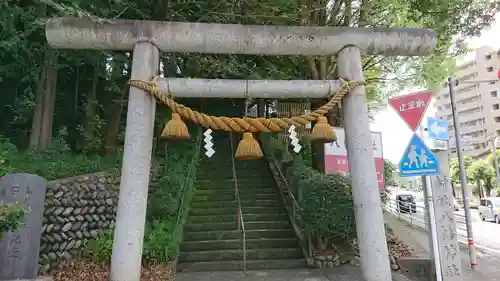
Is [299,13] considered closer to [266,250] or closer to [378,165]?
[378,165]

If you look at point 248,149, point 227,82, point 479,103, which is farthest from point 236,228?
point 479,103

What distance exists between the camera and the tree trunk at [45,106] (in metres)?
8.97

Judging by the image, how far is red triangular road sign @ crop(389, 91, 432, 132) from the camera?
15.2 feet

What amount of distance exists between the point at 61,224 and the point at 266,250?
3.77m

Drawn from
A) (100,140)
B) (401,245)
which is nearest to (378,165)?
(401,245)

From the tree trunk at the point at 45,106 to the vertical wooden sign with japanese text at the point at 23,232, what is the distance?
3.82 meters

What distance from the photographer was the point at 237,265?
23.6ft

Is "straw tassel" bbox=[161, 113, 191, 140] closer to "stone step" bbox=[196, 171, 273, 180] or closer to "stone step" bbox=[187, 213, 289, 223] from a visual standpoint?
"stone step" bbox=[187, 213, 289, 223]

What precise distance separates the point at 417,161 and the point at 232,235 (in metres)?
4.66

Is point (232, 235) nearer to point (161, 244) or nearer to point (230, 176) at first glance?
point (161, 244)

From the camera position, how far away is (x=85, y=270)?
584cm

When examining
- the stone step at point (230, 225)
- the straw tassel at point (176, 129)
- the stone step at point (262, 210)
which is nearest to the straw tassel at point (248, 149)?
the straw tassel at point (176, 129)

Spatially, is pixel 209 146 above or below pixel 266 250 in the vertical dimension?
above

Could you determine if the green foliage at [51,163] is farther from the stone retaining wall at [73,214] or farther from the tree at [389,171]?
the tree at [389,171]
